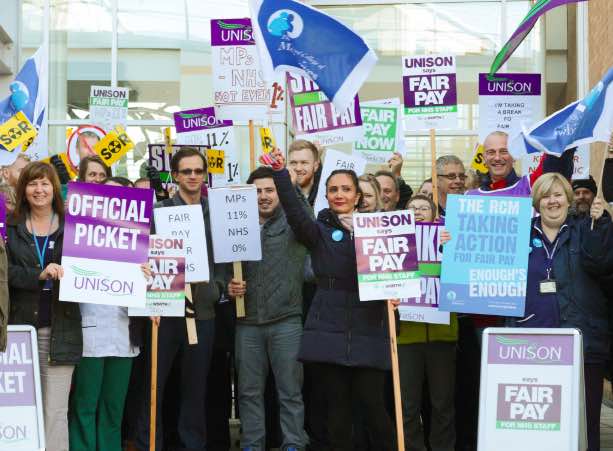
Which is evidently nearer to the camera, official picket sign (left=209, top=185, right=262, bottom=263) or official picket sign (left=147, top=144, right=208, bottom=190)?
official picket sign (left=209, top=185, right=262, bottom=263)

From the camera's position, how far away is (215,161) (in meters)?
10.8

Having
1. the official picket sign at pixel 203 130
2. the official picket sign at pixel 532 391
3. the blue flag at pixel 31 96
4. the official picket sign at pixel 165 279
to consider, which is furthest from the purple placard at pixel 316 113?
the official picket sign at pixel 532 391

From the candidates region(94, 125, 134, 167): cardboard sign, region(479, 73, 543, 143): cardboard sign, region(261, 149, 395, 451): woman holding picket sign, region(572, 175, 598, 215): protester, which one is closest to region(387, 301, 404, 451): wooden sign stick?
region(261, 149, 395, 451): woman holding picket sign

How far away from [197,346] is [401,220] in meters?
1.90

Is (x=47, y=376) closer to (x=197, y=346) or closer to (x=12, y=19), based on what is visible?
(x=197, y=346)

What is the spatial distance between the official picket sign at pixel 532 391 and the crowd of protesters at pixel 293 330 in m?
0.33

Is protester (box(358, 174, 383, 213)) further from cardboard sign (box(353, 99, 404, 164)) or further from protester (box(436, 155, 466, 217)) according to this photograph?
cardboard sign (box(353, 99, 404, 164))

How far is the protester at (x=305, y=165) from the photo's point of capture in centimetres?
973

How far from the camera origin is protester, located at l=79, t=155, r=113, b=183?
9383mm

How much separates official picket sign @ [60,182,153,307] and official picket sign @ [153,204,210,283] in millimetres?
421

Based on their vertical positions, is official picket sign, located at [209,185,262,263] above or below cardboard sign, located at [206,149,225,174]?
below

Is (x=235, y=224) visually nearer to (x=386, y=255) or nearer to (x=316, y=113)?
(x=386, y=255)

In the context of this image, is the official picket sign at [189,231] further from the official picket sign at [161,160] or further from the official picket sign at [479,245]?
the official picket sign at [161,160]

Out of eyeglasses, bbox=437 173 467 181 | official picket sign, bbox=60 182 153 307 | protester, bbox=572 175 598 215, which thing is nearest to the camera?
official picket sign, bbox=60 182 153 307
